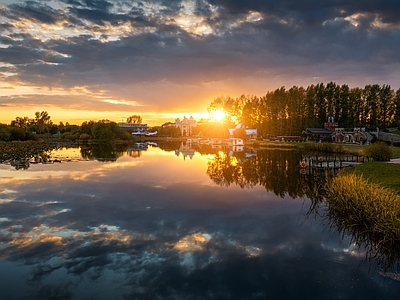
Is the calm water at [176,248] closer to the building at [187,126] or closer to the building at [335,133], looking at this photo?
the building at [335,133]

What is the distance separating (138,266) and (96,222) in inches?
205

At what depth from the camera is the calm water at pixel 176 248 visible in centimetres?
869

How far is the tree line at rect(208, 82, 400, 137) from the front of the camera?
77750 mm

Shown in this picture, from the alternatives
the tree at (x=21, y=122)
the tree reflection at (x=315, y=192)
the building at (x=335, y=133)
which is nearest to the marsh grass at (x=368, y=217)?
the tree reflection at (x=315, y=192)

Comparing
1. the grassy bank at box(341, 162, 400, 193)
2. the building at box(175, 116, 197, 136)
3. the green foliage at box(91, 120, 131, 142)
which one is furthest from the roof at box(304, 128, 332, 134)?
the building at box(175, 116, 197, 136)

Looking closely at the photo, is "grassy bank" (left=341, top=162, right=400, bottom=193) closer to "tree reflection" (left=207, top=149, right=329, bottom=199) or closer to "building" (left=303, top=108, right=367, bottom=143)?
"tree reflection" (left=207, top=149, right=329, bottom=199)

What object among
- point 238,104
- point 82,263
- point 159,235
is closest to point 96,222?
point 159,235

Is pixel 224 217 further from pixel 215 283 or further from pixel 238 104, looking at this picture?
pixel 238 104

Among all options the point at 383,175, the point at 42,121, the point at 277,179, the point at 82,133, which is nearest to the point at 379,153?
the point at 383,175

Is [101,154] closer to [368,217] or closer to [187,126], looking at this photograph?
[368,217]

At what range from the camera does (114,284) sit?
8.82 meters

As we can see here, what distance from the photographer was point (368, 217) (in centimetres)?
1323

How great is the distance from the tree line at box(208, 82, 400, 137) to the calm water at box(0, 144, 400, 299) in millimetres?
66101

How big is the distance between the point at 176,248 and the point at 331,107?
256ft
